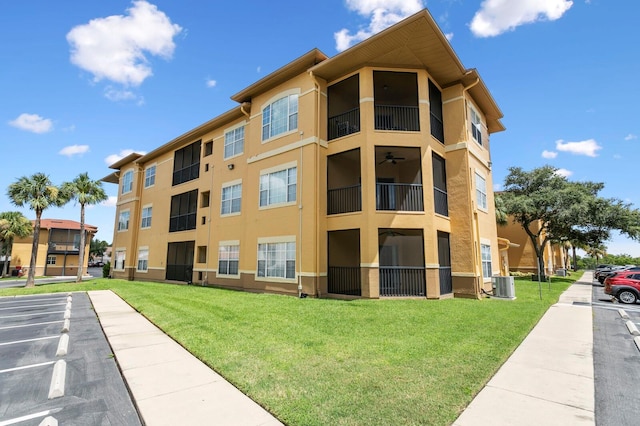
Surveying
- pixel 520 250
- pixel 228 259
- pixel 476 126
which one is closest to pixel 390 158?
pixel 476 126

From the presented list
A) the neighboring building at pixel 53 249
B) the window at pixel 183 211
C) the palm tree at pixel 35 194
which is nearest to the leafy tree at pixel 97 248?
the neighboring building at pixel 53 249

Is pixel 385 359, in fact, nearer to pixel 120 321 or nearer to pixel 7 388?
pixel 7 388

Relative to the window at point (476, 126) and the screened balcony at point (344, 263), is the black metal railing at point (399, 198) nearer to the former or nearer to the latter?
the screened balcony at point (344, 263)

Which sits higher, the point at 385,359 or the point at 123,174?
the point at 123,174

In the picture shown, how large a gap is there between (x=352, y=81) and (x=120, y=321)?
14.2 metres

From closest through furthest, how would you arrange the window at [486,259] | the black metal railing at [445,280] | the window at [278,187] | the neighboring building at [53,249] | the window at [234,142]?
the black metal railing at [445,280], the window at [278,187], the window at [486,259], the window at [234,142], the neighboring building at [53,249]

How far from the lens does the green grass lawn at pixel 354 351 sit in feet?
13.9

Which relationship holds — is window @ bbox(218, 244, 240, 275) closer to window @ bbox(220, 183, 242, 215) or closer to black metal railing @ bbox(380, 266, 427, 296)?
window @ bbox(220, 183, 242, 215)

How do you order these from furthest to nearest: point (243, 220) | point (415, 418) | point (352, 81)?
point (243, 220) → point (352, 81) → point (415, 418)

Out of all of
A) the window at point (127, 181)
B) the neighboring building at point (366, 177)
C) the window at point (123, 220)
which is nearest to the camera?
the neighboring building at point (366, 177)

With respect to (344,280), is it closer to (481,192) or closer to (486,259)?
(486,259)

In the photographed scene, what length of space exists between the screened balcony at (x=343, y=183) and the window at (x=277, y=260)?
2.88 meters

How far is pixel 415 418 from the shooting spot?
3904 millimetres

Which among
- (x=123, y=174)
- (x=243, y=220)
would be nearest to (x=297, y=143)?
(x=243, y=220)
